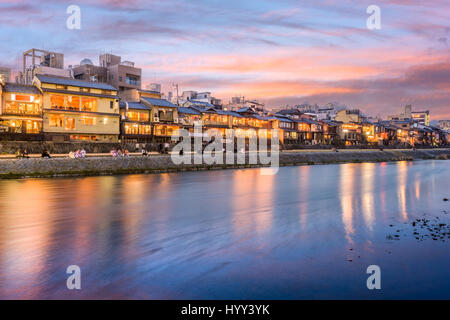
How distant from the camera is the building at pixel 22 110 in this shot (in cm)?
4019

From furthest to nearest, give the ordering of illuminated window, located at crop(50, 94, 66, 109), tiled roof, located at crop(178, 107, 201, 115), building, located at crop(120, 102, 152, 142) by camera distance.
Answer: tiled roof, located at crop(178, 107, 201, 115), building, located at crop(120, 102, 152, 142), illuminated window, located at crop(50, 94, 66, 109)

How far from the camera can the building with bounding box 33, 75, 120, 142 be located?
44.3m

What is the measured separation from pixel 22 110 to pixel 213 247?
137 ft

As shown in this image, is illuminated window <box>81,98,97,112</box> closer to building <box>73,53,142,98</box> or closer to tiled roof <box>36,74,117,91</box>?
tiled roof <box>36,74,117,91</box>

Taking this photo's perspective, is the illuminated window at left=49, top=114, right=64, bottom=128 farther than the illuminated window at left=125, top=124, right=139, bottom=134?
No

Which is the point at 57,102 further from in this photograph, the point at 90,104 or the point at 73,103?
the point at 90,104


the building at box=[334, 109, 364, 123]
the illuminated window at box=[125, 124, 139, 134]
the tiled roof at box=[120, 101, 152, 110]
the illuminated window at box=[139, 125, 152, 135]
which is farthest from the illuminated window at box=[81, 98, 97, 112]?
the building at box=[334, 109, 364, 123]

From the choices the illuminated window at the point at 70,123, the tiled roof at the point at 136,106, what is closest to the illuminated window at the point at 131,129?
the tiled roof at the point at 136,106

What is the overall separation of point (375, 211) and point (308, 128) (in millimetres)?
70713

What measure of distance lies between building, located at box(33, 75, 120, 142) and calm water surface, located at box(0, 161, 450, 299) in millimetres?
24964

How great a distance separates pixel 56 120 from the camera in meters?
44.9

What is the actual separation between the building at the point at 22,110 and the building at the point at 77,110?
3.12 ft

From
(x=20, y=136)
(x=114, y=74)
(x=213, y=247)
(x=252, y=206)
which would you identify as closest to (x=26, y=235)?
(x=213, y=247)
